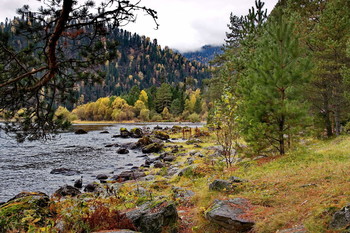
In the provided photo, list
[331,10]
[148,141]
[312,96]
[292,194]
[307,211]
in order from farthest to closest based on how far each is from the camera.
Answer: [148,141]
[312,96]
[331,10]
[292,194]
[307,211]

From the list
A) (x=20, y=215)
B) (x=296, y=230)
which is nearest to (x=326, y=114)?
(x=296, y=230)

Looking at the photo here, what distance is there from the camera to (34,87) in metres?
6.19

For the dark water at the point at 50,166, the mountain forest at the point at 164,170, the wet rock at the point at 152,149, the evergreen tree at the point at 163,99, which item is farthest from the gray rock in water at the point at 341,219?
the evergreen tree at the point at 163,99

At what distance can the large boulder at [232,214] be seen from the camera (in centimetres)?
487

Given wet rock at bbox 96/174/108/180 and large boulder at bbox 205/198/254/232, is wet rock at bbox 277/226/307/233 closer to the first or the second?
large boulder at bbox 205/198/254/232

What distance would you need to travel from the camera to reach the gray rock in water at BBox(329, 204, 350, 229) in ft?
11.4

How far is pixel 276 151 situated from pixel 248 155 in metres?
1.65

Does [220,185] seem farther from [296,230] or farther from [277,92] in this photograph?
[277,92]

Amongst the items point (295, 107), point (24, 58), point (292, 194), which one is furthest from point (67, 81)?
point (295, 107)

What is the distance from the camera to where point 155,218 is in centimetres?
538

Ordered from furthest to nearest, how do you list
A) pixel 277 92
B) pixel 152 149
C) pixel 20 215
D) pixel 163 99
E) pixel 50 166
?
pixel 163 99 → pixel 152 149 → pixel 50 166 → pixel 277 92 → pixel 20 215

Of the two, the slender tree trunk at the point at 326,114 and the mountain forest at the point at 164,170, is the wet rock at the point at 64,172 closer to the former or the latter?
the mountain forest at the point at 164,170

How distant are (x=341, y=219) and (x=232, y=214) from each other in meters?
2.06

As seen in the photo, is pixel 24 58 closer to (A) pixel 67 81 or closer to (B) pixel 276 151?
(A) pixel 67 81
